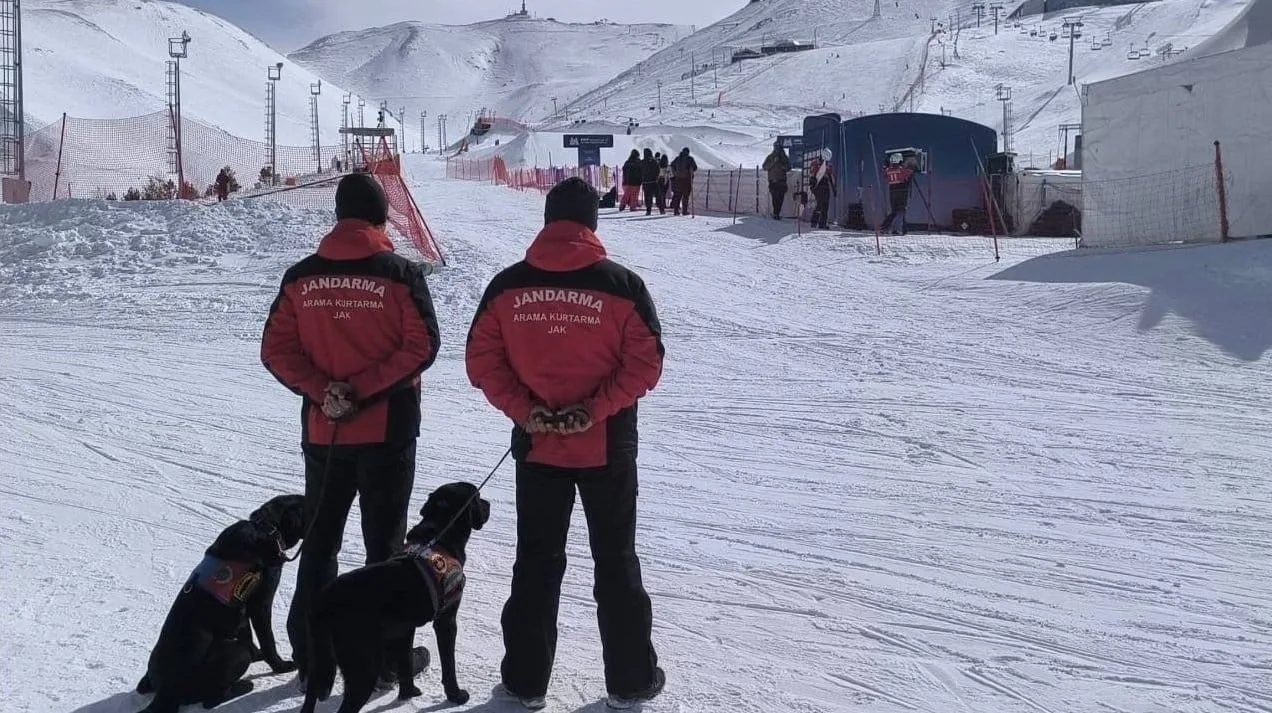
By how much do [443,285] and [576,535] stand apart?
7985 millimetres

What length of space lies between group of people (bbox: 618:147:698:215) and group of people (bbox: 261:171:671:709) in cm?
1831

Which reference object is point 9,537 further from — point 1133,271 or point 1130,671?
point 1133,271

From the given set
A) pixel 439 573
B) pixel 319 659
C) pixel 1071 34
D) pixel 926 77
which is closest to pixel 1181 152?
pixel 439 573

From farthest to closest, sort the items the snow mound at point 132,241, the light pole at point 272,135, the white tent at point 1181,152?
1. the light pole at point 272,135
2. the snow mound at point 132,241
3. the white tent at point 1181,152

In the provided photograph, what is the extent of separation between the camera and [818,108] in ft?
228

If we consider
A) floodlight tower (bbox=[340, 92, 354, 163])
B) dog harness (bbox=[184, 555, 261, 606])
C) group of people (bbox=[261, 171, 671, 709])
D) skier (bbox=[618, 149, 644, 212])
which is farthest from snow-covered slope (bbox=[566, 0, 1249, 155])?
dog harness (bbox=[184, 555, 261, 606])

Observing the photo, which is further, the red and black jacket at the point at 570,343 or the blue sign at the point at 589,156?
the blue sign at the point at 589,156

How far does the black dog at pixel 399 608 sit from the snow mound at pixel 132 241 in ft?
38.1

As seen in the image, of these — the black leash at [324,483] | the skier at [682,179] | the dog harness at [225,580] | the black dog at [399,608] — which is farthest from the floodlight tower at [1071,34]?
the dog harness at [225,580]

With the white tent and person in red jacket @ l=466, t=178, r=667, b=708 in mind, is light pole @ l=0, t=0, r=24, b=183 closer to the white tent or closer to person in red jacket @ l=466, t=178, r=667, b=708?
the white tent

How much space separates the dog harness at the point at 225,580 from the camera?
147 inches

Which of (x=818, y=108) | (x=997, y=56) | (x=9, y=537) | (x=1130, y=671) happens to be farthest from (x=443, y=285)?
(x=997, y=56)

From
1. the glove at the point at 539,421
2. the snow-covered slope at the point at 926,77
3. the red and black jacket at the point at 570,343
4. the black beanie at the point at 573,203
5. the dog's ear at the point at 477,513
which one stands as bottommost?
the dog's ear at the point at 477,513

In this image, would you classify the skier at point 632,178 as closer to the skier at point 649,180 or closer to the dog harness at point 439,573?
the skier at point 649,180
